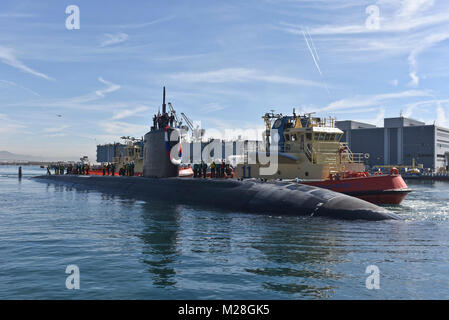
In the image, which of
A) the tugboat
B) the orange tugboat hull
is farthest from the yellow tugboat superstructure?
the orange tugboat hull

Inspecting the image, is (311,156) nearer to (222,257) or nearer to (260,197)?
(260,197)

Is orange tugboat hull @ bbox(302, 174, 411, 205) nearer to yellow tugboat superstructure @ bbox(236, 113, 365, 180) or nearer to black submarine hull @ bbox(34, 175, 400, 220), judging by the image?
yellow tugboat superstructure @ bbox(236, 113, 365, 180)

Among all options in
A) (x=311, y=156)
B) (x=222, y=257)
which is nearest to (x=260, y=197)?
(x=222, y=257)

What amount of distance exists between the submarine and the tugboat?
6.01 meters

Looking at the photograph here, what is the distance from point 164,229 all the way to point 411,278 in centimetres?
775

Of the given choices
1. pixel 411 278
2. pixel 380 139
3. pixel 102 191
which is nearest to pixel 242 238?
pixel 411 278

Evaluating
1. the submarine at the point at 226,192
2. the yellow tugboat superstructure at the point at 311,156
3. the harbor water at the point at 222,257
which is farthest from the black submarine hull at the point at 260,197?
the yellow tugboat superstructure at the point at 311,156

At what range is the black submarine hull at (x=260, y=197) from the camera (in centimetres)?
1461

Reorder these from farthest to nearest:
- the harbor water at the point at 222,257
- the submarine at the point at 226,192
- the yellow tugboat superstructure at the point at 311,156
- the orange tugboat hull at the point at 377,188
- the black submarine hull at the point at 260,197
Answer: the yellow tugboat superstructure at the point at 311,156, the orange tugboat hull at the point at 377,188, the submarine at the point at 226,192, the black submarine hull at the point at 260,197, the harbor water at the point at 222,257

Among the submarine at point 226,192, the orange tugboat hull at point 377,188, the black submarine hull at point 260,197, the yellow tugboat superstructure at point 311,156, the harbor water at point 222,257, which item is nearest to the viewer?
the harbor water at point 222,257

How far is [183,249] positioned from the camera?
32.7 feet

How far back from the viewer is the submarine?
14781mm

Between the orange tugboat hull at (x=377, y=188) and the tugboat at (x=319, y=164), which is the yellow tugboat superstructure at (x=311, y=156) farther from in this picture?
the orange tugboat hull at (x=377, y=188)

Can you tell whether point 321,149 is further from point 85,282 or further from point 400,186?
point 85,282
